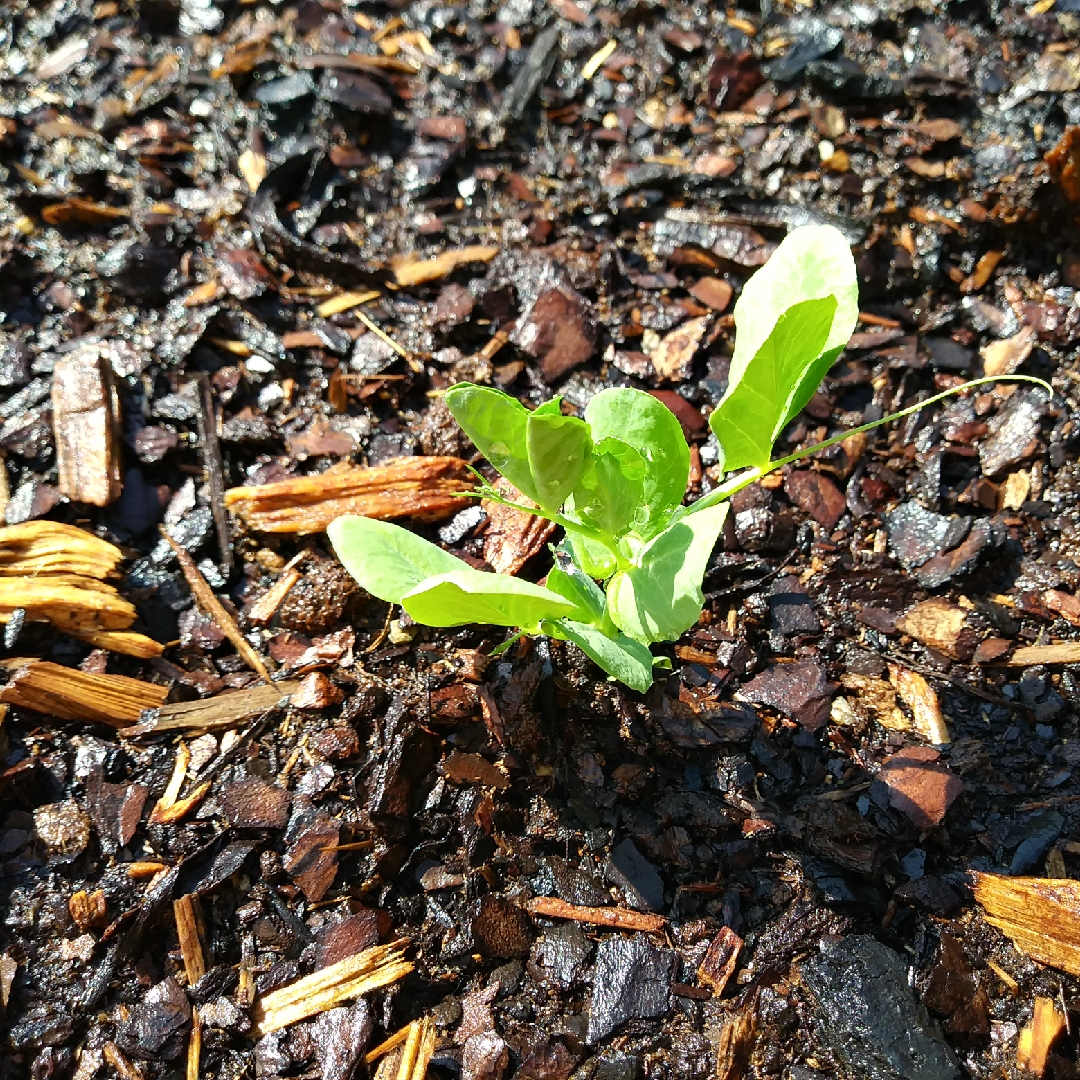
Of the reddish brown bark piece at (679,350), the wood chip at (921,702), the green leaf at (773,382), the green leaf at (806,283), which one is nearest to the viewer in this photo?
the green leaf at (773,382)

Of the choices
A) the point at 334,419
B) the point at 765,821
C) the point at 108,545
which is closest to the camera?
the point at 765,821

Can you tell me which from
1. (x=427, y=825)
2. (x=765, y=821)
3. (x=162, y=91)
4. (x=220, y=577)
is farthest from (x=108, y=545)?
(x=162, y=91)

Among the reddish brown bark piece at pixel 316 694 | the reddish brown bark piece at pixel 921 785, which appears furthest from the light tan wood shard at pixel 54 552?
the reddish brown bark piece at pixel 921 785

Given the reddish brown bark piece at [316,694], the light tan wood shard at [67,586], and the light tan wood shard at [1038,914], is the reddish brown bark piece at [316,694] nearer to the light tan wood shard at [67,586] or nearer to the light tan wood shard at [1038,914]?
the light tan wood shard at [67,586]

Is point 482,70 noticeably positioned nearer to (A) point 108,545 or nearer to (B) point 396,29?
(B) point 396,29

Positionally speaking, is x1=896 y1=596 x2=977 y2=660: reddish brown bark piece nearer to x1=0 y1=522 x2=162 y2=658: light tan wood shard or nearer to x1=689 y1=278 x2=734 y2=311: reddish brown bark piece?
x1=689 y1=278 x2=734 y2=311: reddish brown bark piece

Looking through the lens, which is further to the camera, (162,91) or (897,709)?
(162,91)
